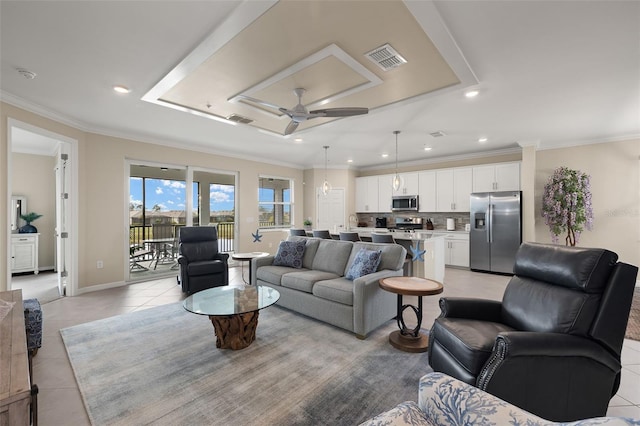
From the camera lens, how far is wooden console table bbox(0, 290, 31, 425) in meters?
1.15

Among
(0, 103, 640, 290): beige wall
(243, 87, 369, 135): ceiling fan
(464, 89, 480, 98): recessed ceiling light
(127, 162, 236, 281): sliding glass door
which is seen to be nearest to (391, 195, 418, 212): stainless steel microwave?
(0, 103, 640, 290): beige wall

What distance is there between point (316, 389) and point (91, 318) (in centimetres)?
306

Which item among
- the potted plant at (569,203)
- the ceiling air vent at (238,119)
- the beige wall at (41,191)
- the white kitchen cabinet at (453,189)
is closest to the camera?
the ceiling air vent at (238,119)

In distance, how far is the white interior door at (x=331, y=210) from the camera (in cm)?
807

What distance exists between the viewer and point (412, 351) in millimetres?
2568

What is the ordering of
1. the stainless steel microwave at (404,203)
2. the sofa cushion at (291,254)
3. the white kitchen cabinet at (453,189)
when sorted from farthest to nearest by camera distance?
the stainless steel microwave at (404,203)
the white kitchen cabinet at (453,189)
the sofa cushion at (291,254)

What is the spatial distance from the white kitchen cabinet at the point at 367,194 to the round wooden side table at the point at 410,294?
5222 millimetres

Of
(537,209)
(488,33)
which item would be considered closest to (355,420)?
(488,33)

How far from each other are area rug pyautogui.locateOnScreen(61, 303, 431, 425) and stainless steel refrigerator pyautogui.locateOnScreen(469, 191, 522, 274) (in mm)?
3940

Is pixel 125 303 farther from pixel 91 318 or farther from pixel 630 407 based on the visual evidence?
pixel 630 407

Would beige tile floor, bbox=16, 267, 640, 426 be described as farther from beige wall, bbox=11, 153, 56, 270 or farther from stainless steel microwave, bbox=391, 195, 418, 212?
beige wall, bbox=11, 153, 56, 270

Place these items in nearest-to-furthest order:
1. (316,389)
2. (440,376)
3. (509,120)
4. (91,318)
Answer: (440,376), (316,389), (91,318), (509,120)

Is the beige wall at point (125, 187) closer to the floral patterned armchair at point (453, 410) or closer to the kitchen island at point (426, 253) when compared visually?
the kitchen island at point (426, 253)

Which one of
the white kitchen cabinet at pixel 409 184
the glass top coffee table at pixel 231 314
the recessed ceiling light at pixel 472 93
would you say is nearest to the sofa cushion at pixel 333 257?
the glass top coffee table at pixel 231 314
